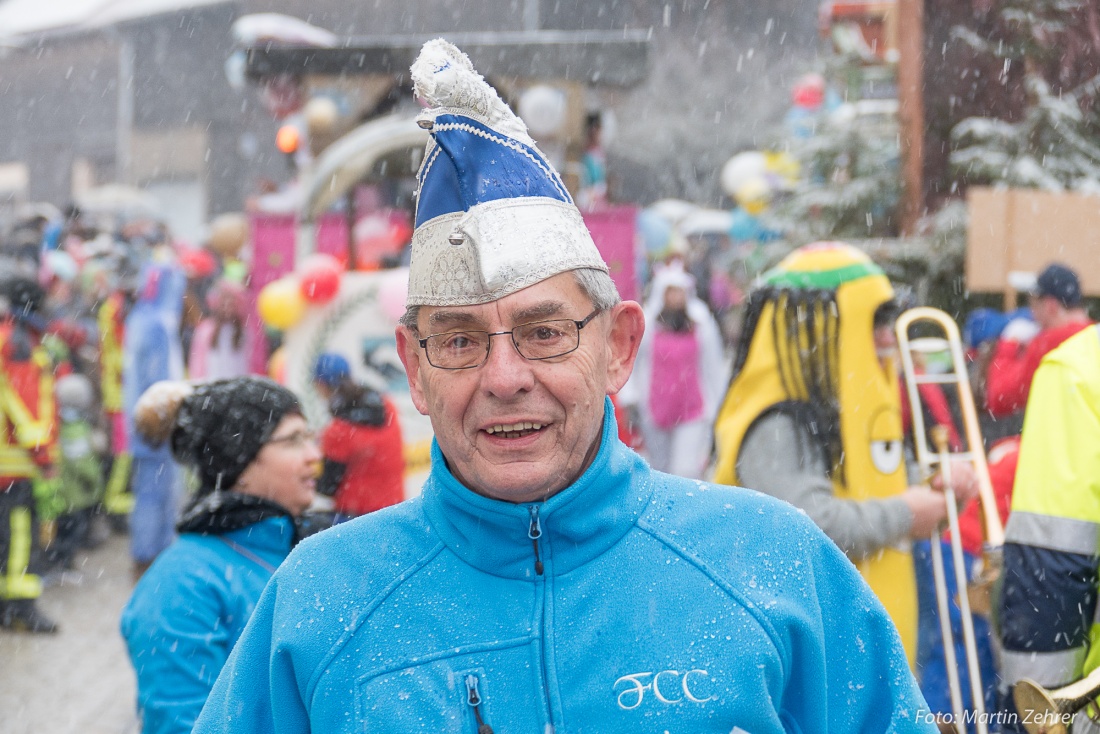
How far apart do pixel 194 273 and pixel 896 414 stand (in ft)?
33.1

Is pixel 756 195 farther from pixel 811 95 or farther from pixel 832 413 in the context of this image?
pixel 832 413

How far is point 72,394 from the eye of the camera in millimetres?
9664

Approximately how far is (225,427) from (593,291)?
6.19 ft

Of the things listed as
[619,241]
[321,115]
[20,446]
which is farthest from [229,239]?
[619,241]

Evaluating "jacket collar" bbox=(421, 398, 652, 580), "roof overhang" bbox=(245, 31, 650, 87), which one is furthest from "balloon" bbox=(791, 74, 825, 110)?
"jacket collar" bbox=(421, 398, 652, 580)

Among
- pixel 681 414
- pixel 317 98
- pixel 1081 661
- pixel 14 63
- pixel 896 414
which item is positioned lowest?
pixel 681 414

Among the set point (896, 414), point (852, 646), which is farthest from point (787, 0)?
point (852, 646)

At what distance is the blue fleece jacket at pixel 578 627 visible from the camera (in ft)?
5.95

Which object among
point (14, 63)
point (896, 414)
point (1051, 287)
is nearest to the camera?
point (896, 414)

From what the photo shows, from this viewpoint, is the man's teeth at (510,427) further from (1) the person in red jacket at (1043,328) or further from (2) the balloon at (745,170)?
(2) the balloon at (745,170)

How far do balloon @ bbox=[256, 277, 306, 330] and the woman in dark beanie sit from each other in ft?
11.8

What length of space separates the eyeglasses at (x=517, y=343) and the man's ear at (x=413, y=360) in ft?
0.33

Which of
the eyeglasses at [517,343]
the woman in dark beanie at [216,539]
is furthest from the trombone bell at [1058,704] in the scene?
the woman in dark beanie at [216,539]

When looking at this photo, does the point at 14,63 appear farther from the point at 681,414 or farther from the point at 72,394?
the point at 681,414
